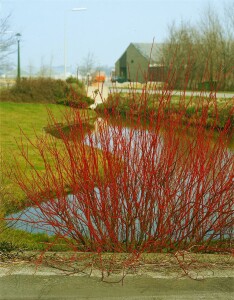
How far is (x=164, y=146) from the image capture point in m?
3.70

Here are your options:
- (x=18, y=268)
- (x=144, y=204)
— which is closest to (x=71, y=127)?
(x=144, y=204)

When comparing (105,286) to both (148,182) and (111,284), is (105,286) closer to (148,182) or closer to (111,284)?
(111,284)

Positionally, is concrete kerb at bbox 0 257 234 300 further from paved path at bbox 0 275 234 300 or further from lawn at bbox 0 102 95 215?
lawn at bbox 0 102 95 215

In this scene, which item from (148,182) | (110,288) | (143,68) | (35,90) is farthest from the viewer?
(35,90)

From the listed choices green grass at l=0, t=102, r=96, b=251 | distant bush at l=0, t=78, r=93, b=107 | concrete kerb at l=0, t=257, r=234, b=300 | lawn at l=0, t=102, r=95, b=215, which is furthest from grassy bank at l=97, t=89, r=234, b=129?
distant bush at l=0, t=78, r=93, b=107

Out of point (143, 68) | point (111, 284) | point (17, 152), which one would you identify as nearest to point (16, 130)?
point (17, 152)

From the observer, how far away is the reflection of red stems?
362 cm

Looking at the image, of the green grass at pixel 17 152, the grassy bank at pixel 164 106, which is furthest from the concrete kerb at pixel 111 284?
the grassy bank at pixel 164 106

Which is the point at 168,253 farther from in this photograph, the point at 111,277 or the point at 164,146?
the point at 164,146

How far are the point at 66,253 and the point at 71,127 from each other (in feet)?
3.21

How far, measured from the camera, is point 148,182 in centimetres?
365

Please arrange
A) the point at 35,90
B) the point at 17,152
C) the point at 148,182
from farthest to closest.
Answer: the point at 35,90 → the point at 17,152 → the point at 148,182

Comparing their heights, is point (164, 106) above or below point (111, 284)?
above

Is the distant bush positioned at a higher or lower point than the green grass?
higher
